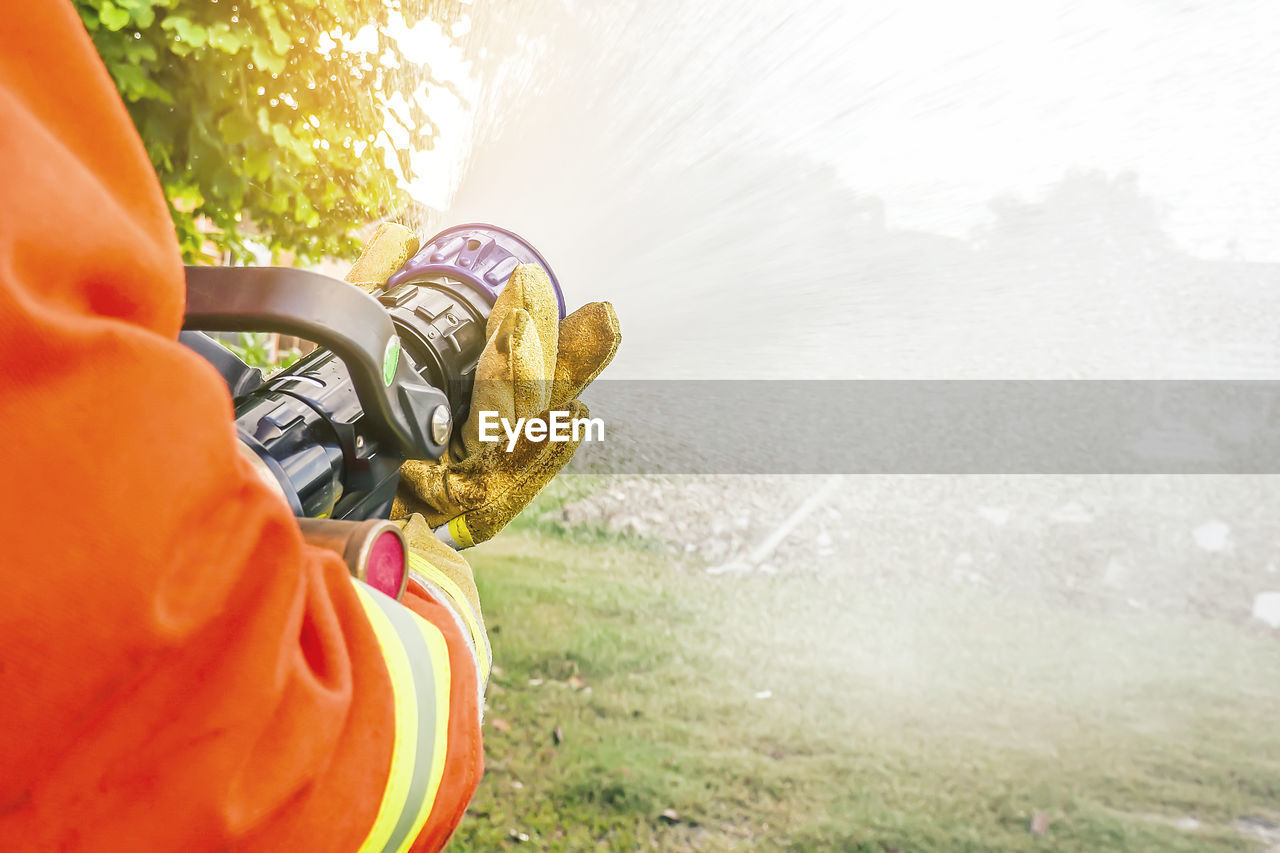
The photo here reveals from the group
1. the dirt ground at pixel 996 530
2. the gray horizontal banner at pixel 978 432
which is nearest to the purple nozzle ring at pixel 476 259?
the dirt ground at pixel 996 530

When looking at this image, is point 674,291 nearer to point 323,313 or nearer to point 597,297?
point 597,297

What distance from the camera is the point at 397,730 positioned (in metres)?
0.67

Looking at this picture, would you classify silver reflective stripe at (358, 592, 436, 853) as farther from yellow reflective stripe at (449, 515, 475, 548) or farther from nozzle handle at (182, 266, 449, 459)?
yellow reflective stripe at (449, 515, 475, 548)

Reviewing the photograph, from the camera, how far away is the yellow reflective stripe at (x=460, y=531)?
1.50 metres

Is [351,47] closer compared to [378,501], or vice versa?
[378,501]

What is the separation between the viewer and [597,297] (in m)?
2.31

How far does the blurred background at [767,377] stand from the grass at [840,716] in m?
0.02

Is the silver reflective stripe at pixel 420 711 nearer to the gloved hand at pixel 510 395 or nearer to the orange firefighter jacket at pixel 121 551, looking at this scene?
the orange firefighter jacket at pixel 121 551

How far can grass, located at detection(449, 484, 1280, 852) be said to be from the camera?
3.00 m

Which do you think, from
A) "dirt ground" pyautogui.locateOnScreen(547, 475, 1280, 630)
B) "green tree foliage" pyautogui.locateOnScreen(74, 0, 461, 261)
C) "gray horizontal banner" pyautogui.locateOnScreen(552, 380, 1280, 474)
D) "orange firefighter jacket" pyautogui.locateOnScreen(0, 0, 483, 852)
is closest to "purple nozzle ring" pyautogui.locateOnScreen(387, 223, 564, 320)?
"orange firefighter jacket" pyautogui.locateOnScreen(0, 0, 483, 852)

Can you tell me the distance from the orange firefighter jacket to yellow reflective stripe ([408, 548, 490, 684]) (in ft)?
1.26

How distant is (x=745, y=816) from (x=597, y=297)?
1.94 meters

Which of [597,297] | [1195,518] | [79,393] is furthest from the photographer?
[1195,518]

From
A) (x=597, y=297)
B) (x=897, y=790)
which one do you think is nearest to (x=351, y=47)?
(x=597, y=297)
